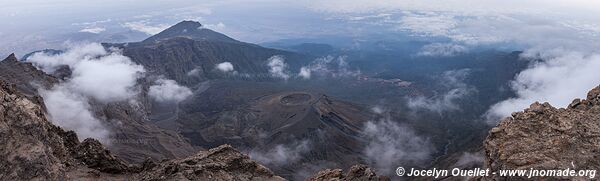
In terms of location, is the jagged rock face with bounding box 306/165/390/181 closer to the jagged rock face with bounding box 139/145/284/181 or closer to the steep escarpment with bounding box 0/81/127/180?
the jagged rock face with bounding box 139/145/284/181

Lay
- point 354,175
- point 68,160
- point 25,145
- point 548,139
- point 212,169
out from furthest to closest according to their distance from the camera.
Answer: point 68,160, point 354,175, point 212,169, point 25,145, point 548,139

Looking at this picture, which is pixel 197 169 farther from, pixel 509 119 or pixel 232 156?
pixel 509 119

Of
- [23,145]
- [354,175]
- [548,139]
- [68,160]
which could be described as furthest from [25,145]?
[548,139]

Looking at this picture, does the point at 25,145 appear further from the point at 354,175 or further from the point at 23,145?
the point at 354,175

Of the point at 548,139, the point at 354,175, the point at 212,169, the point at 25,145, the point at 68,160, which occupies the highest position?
the point at 548,139

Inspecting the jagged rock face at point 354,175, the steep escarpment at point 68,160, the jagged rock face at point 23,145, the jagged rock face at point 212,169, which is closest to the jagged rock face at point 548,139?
the jagged rock face at point 354,175

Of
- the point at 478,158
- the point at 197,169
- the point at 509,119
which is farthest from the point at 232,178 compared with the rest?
the point at 478,158

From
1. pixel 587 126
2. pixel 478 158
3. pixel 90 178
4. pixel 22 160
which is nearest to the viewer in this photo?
pixel 587 126
